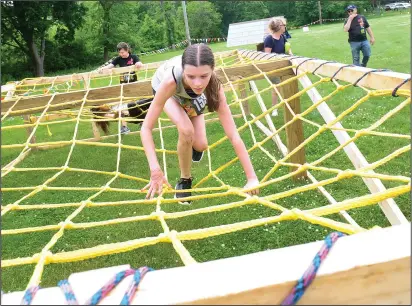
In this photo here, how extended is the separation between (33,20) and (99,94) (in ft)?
50.8

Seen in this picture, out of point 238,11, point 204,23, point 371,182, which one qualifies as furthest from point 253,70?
point 238,11

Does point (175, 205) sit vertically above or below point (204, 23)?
below

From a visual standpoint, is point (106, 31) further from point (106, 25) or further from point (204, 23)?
point (204, 23)

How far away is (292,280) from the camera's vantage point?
1.70 ft

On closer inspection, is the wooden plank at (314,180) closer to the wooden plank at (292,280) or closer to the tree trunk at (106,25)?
the wooden plank at (292,280)

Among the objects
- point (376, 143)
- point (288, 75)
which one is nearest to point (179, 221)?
point (288, 75)

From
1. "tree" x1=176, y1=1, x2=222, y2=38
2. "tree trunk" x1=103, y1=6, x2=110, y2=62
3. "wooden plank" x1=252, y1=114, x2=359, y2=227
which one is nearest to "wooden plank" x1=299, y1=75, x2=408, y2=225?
"wooden plank" x1=252, y1=114, x2=359, y2=227

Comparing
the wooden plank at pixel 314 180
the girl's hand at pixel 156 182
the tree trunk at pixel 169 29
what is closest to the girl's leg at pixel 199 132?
the girl's hand at pixel 156 182

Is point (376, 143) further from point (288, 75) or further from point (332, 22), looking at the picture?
point (332, 22)

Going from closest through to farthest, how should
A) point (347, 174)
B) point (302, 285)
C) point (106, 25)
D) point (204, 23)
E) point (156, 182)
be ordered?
1. point (302, 285)
2. point (347, 174)
3. point (156, 182)
4. point (106, 25)
5. point (204, 23)

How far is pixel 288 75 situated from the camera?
2.88 m

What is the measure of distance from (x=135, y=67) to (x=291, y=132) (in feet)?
7.52

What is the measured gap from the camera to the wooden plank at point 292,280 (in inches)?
20.2

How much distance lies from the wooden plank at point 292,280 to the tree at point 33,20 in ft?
54.8
